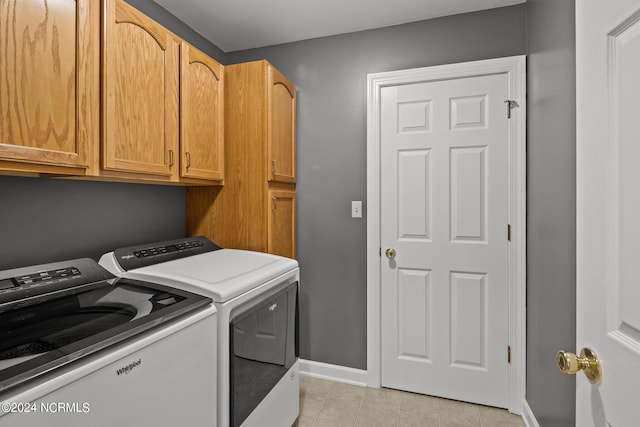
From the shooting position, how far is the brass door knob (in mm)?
630

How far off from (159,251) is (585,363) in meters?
1.74

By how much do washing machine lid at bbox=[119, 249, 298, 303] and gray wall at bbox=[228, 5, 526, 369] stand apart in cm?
62

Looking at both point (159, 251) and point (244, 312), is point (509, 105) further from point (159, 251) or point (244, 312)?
point (159, 251)

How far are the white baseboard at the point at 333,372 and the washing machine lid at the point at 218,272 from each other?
100 centimetres

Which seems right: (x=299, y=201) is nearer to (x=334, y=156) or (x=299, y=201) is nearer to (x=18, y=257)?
(x=334, y=156)

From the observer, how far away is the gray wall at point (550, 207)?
1.31 metres

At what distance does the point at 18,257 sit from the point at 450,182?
226 centimetres

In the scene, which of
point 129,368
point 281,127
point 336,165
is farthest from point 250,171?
Answer: point 129,368

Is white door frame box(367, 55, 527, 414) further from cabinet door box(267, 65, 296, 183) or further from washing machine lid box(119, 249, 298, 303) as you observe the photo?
washing machine lid box(119, 249, 298, 303)

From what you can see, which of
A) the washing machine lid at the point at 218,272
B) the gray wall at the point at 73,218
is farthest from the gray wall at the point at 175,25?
the washing machine lid at the point at 218,272

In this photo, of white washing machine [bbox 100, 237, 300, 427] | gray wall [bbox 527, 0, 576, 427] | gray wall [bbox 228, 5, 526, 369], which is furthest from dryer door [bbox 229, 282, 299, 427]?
gray wall [bbox 527, 0, 576, 427]

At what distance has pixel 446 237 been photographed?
2.08 metres

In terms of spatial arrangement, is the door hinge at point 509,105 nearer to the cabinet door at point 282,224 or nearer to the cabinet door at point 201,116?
the cabinet door at point 282,224

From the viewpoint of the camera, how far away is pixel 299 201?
243cm
